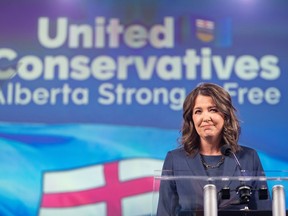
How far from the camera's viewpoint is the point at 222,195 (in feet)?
5.64

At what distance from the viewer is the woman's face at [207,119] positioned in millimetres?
2301

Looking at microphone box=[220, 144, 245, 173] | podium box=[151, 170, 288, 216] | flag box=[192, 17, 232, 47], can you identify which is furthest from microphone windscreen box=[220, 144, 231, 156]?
flag box=[192, 17, 232, 47]

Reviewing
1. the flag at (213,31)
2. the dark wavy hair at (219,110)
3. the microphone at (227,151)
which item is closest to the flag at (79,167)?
the flag at (213,31)

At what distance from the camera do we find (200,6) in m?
3.99

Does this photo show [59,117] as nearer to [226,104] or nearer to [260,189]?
[226,104]

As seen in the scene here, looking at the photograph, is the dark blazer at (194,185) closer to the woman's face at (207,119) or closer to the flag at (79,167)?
the woman's face at (207,119)

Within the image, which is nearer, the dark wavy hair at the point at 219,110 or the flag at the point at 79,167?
the dark wavy hair at the point at 219,110

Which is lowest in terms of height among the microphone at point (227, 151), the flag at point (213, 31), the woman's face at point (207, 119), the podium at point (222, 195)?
the podium at point (222, 195)

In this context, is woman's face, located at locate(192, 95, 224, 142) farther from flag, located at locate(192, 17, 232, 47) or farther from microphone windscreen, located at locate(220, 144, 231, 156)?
flag, located at locate(192, 17, 232, 47)

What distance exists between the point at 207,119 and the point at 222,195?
62 centimetres

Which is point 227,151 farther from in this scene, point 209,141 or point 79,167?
point 79,167

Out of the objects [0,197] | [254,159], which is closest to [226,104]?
[254,159]

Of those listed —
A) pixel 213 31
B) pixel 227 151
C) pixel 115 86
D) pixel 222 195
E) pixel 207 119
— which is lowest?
pixel 222 195

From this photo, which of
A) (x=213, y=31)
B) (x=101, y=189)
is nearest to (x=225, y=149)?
(x=101, y=189)
